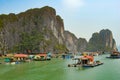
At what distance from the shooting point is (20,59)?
106000 millimetres

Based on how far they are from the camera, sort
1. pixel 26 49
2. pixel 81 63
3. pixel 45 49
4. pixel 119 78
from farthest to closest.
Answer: pixel 45 49 < pixel 26 49 < pixel 81 63 < pixel 119 78

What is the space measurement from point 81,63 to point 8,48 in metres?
126

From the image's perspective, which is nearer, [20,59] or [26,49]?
[20,59]

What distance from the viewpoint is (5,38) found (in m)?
198

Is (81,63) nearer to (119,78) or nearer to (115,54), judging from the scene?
(119,78)

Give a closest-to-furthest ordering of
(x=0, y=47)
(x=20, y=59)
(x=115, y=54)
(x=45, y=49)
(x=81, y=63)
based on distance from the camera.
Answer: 1. (x=81, y=63)
2. (x=20, y=59)
3. (x=115, y=54)
4. (x=0, y=47)
5. (x=45, y=49)

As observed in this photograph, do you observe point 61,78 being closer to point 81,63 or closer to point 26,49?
point 81,63

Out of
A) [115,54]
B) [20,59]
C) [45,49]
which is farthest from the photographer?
[45,49]

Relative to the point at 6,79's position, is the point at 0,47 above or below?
above

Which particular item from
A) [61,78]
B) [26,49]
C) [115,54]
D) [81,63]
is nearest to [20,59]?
[81,63]

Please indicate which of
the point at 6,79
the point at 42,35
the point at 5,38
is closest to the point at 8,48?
the point at 5,38

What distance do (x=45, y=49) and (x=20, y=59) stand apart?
8552 centimetres

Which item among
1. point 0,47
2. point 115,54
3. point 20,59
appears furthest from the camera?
point 0,47

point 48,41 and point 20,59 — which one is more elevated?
point 48,41
